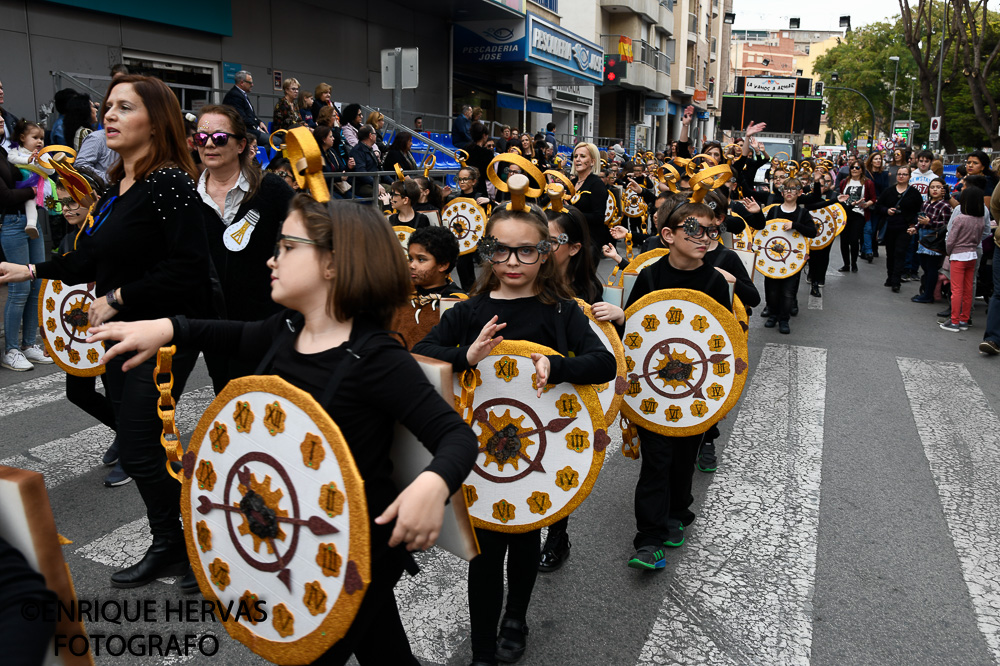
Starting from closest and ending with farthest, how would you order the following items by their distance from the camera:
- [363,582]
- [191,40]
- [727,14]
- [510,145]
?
1. [363,582]
2. [191,40]
3. [510,145]
4. [727,14]

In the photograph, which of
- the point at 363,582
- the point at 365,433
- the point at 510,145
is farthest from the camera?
the point at 510,145

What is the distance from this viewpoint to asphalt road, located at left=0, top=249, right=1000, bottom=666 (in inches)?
131

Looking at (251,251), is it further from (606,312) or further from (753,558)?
(753,558)

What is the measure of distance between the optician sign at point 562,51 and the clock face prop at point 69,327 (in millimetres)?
23781

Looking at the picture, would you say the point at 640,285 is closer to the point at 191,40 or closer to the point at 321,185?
the point at 321,185

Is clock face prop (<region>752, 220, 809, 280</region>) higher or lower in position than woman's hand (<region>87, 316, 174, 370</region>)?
lower

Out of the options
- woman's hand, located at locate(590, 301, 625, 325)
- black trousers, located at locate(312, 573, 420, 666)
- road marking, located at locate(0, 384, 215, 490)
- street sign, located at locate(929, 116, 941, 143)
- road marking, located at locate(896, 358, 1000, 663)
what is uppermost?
street sign, located at locate(929, 116, 941, 143)

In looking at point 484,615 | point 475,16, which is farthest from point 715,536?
point 475,16

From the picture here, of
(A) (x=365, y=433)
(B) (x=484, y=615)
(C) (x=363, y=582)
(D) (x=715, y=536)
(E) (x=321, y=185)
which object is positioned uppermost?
(E) (x=321, y=185)

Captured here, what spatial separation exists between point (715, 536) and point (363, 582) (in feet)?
9.76

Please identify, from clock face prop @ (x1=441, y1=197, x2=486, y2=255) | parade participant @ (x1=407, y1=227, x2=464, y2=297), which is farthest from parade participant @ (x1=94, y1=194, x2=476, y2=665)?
clock face prop @ (x1=441, y1=197, x2=486, y2=255)

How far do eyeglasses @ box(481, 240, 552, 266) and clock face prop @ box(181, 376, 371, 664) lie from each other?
128cm

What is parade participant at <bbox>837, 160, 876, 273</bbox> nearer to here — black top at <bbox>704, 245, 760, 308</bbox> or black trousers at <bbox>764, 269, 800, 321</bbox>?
black trousers at <bbox>764, 269, 800, 321</bbox>

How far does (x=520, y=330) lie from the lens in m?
3.01
